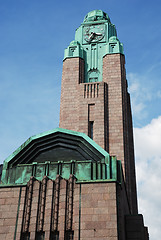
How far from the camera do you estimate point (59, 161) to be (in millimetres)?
20719

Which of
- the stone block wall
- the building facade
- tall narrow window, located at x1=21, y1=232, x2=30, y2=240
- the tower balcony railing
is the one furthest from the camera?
the tower balcony railing

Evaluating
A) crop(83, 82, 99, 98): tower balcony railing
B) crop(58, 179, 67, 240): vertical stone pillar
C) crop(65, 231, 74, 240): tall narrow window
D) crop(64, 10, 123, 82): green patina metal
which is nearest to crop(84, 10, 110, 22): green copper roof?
crop(64, 10, 123, 82): green patina metal

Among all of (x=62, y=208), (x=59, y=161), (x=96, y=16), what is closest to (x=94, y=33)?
(x=96, y=16)

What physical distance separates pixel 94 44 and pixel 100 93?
7.77 metres

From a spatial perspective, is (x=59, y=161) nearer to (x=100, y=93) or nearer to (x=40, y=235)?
(x=40, y=235)

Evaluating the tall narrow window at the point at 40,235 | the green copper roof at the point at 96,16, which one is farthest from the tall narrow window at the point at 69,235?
the green copper roof at the point at 96,16

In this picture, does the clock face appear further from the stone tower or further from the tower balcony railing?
the tower balcony railing

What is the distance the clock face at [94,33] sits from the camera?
4128 centimetres

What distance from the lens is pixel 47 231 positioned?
18359 millimetres

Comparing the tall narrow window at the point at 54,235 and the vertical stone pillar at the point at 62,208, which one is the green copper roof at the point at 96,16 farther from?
the tall narrow window at the point at 54,235

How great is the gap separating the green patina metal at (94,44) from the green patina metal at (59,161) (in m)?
16.7

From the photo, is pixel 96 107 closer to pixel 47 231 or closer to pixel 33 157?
pixel 33 157

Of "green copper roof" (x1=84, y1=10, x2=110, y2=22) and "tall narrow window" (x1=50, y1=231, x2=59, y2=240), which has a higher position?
"green copper roof" (x1=84, y1=10, x2=110, y2=22)

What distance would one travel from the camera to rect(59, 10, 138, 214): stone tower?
1319 inches
